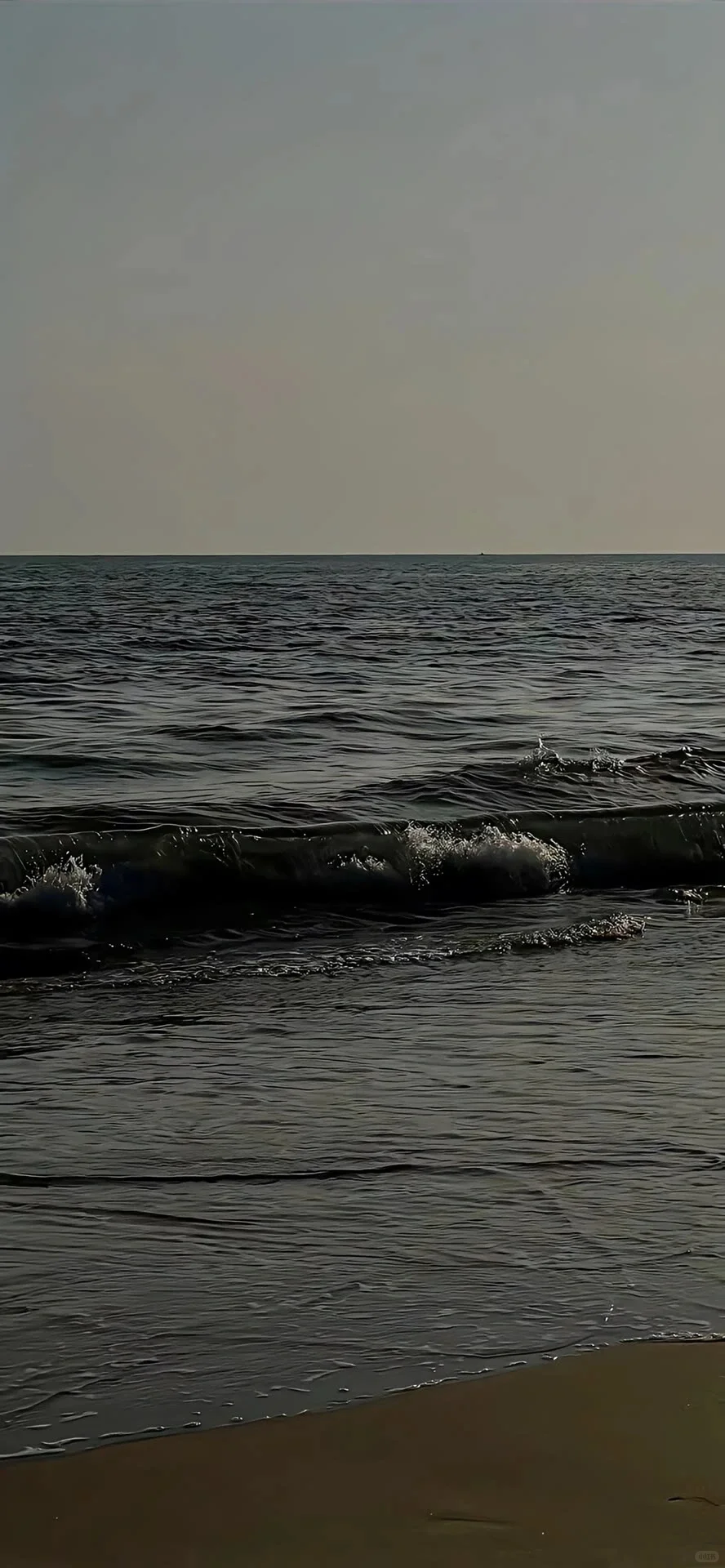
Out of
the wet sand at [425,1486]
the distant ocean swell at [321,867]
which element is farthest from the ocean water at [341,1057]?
the wet sand at [425,1486]

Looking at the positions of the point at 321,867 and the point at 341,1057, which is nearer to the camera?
the point at 341,1057

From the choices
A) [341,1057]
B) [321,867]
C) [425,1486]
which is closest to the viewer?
[425,1486]

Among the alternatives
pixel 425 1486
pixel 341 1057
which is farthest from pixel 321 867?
pixel 425 1486

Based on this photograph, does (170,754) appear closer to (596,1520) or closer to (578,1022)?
(578,1022)

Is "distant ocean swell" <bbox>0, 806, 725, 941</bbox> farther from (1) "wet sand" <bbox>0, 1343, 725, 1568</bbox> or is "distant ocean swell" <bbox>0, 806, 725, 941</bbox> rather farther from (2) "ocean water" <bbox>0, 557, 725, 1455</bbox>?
(1) "wet sand" <bbox>0, 1343, 725, 1568</bbox>

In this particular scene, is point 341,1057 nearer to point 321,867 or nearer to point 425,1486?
point 425,1486

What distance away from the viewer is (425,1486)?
→ 2.44 m

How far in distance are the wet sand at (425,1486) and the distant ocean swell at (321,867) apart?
5436 millimetres

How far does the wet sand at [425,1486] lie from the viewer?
2.26 meters

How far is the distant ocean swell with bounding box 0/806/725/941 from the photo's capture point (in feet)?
27.4

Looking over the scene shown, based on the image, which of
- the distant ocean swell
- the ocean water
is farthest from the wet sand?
the distant ocean swell

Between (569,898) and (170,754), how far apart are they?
4.80 metres

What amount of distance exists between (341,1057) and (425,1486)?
278 cm

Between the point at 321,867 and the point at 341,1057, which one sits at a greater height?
the point at 321,867
